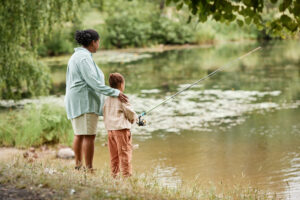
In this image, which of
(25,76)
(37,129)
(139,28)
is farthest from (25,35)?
(139,28)

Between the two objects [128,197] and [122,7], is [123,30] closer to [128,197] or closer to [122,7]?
[122,7]

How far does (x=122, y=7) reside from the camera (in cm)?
3912

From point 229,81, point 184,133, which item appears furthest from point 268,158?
point 229,81

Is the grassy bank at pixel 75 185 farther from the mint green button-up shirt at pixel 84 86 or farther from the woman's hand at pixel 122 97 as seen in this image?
the woman's hand at pixel 122 97

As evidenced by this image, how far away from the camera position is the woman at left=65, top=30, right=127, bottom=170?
15.9 ft

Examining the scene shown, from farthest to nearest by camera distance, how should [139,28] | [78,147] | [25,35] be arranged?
[139,28] → [25,35] → [78,147]

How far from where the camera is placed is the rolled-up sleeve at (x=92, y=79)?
4.80m

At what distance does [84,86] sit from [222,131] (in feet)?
16.5

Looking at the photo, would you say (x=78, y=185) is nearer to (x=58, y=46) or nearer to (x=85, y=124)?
(x=85, y=124)

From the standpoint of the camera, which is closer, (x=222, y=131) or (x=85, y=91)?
(x=85, y=91)

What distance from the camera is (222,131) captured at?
9.42 m

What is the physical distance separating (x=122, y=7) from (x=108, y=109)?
3506 cm

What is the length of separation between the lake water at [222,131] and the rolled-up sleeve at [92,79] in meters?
1.02

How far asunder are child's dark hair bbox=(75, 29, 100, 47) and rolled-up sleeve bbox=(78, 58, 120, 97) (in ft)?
0.80
